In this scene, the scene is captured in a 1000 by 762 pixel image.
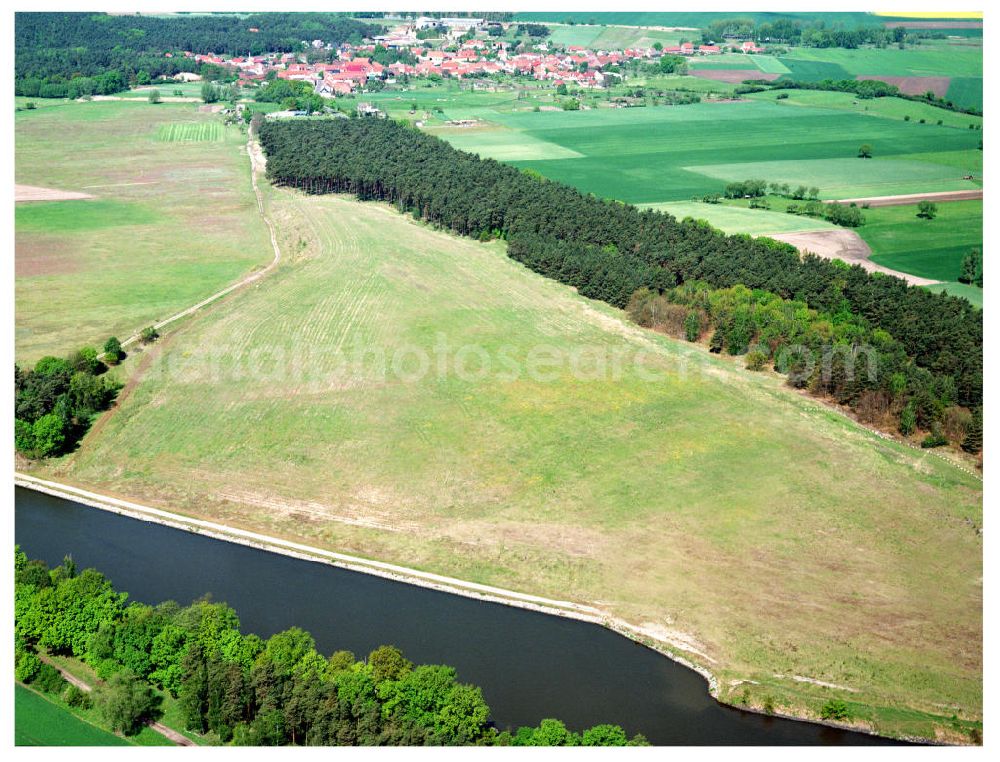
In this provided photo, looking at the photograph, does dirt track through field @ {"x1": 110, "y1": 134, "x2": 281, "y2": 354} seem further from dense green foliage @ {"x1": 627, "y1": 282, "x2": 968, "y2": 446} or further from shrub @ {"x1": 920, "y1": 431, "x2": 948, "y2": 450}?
shrub @ {"x1": 920, "y1": 431, "x2": 948, "y2": 450}

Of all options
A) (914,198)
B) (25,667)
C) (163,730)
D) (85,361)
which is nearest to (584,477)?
(163,730)

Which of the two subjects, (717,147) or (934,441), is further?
(717,147)

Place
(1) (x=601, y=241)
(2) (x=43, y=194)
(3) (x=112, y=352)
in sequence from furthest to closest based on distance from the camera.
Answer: (2) (x=43, y=194)
(1) (x=601, y=241)
(3) (x=112, y=352)

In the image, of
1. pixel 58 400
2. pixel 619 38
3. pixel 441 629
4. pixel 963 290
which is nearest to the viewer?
pixel 441 629

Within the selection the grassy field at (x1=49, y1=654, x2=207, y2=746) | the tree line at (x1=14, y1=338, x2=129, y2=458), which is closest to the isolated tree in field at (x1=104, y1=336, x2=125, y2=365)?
the tree line at (x1=14, y1=338, x2=129, y2=458)

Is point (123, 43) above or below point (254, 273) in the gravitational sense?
above

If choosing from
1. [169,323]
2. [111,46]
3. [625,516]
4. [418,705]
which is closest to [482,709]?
[418,705]

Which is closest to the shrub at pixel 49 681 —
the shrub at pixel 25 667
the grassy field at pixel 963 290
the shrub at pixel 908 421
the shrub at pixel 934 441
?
the shrub at pixel 25 667

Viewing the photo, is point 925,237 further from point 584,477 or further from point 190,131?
point 190,131
